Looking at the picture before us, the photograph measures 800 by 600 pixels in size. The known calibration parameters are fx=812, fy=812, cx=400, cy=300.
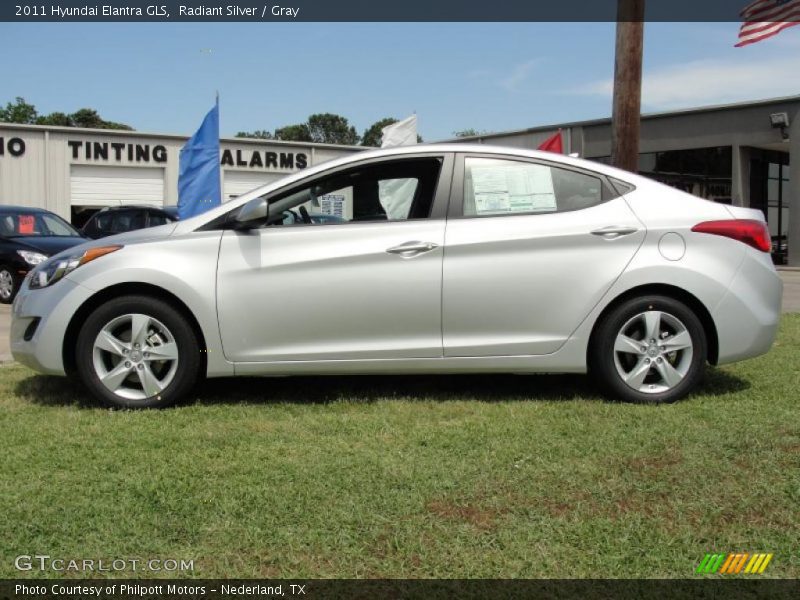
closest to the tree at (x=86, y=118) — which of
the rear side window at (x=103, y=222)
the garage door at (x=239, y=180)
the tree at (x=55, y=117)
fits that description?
the tree at (x=55, y=117)

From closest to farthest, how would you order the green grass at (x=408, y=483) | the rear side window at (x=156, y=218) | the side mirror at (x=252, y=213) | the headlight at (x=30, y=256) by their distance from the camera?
the green grass at (x=408, y=483), the side mirror at (x=252, y=213), the headlight at (x=30, y=256), the rear side window at (x=156, y=218)

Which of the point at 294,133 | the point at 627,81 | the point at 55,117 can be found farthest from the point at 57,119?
the point at 627,81

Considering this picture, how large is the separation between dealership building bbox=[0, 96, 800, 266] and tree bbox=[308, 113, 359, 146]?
77.3 metres

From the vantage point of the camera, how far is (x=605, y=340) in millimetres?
4809

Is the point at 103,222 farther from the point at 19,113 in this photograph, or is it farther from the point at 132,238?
the point at 19,113

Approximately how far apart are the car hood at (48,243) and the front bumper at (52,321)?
731 cm

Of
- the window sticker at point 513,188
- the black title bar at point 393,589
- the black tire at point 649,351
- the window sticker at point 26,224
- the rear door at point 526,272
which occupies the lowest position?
the black title bar at point 393,589

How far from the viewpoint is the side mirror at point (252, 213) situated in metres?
4.68

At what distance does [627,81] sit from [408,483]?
6338mm

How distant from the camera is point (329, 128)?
372ft

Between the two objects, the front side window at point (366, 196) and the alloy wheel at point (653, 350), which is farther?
the front side window at point (366, 196)

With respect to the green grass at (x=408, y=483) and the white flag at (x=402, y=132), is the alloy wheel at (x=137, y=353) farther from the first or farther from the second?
the white flag at (x=402, y=132)

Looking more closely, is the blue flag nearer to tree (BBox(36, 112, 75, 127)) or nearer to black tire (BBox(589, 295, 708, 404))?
black tire (BBox(589, 295, 708, 404))
